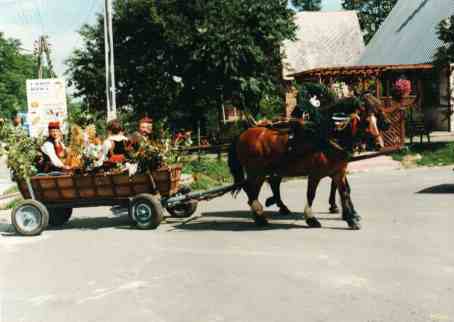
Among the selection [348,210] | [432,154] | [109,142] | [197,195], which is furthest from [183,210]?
[432,154]

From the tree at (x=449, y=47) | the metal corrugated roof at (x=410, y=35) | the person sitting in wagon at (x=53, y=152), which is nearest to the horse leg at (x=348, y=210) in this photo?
the person sitting in wagon at (x=53, y=152)

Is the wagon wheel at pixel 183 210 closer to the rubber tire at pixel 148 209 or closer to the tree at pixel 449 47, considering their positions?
the rubber tire at pixel 148 209

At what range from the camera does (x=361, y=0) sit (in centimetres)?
6288

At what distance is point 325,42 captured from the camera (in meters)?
45.5

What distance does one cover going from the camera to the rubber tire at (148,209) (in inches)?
402

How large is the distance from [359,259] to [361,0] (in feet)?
193

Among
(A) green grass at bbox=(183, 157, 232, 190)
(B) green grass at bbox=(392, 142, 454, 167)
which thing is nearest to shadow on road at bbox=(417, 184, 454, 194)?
(A) green grass at bbox=(183, 157, 232, 190)

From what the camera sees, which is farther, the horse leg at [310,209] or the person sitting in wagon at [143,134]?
the person sitting in wagon at [143,134]

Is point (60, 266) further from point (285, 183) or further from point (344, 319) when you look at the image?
point (285, 183)

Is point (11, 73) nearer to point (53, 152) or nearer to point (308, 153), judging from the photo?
point (53, 152)

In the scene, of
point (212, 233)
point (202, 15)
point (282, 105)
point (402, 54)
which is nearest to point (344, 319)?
point (212, 233)

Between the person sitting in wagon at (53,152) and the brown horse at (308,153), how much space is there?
2.99 meters

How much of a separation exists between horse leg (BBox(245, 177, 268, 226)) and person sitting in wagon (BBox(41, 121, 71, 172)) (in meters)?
3.04

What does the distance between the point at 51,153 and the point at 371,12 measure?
57.1m
